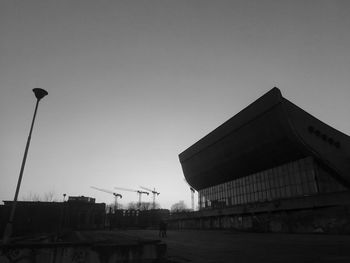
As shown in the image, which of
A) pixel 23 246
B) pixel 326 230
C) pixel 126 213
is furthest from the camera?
pixel 126 213

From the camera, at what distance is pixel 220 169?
7494cm

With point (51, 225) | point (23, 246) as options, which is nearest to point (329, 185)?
point (23, 246)

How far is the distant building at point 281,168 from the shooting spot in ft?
128

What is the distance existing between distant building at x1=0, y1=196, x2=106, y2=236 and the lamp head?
52.3 meters

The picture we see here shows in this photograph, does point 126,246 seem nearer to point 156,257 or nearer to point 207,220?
point 156,257

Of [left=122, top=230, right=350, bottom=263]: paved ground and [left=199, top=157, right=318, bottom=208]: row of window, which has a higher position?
[left=199, top=157, right=318, bottom=208]: row of window

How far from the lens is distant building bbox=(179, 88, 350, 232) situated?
39.2 m

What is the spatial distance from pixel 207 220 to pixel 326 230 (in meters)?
32.8

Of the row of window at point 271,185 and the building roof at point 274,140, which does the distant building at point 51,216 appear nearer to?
the row of window at point 271,185

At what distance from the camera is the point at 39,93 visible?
1495cm

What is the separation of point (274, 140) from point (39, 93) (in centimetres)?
4805

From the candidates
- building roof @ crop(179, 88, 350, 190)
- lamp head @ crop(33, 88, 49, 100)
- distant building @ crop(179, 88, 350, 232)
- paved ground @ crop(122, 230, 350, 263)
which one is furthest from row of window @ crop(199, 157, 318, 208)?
lamp head @ crop(33, 88, 49, 100)

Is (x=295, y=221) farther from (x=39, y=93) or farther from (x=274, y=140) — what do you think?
(x=39, y=93)

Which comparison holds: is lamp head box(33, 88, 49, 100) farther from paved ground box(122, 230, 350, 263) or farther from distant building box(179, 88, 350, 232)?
distant building box(179, 88, 350, 232)
